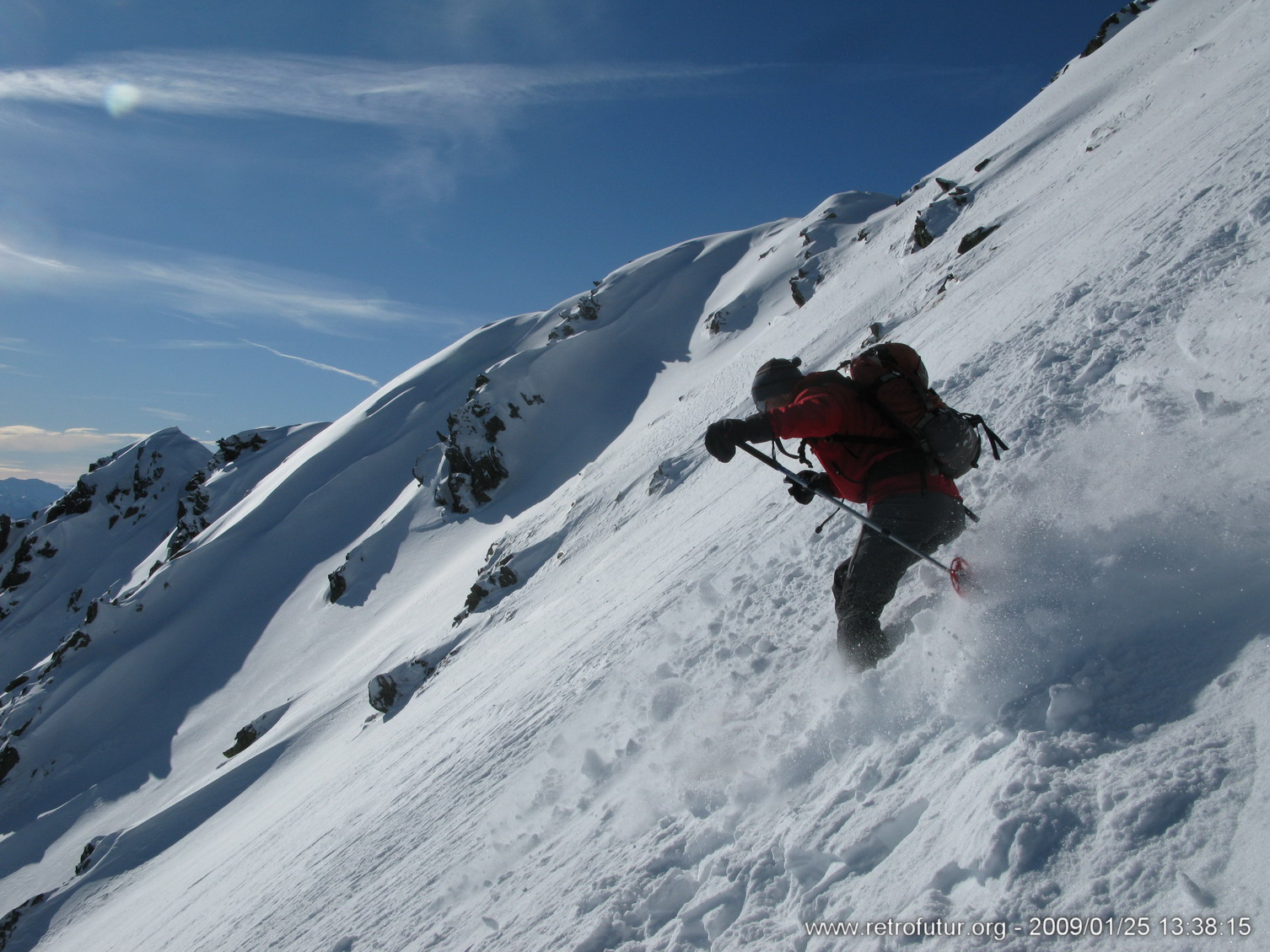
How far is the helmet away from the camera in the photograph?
4.22m

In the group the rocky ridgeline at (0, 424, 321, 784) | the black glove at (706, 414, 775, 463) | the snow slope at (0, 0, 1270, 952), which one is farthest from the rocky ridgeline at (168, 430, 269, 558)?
the black glove at (706, 414, 775, 463)

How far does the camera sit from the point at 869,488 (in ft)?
12.8

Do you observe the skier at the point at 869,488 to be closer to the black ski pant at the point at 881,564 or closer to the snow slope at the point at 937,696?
the black ski pant at the point at 881,564

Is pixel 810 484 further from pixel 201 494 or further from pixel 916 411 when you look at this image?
pixel 201 494

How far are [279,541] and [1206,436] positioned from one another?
52646 mm

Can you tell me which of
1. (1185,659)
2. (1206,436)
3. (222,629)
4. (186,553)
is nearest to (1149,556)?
(1185,659)

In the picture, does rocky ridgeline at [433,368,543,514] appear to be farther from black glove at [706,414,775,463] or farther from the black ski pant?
the black ski pant

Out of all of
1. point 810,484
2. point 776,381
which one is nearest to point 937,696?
point 810,484

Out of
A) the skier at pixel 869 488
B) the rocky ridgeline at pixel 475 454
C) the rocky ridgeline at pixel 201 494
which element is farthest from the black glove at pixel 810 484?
the rocky ridgeline at pixel 201 494

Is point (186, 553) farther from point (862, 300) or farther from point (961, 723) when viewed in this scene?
point (961, 723)

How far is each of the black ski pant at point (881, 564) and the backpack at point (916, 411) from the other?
0.87 ft

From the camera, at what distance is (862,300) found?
2169cm

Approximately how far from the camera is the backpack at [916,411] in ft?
11.8

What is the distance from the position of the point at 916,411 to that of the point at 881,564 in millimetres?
A: 877
